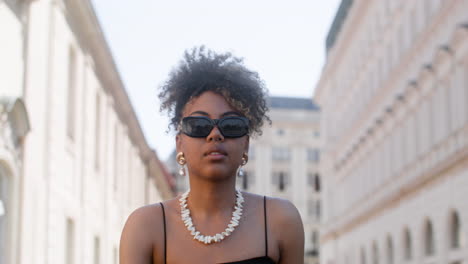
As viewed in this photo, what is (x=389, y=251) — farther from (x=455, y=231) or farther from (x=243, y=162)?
(x=243, y=162)

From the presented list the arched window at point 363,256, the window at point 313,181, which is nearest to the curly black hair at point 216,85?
the arched window at point 363,256

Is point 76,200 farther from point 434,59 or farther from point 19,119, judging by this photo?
point 434,59

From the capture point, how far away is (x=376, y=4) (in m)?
46.9

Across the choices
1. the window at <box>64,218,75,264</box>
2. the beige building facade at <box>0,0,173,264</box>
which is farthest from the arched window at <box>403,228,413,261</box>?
the window at <box>64,218,75,264</box>

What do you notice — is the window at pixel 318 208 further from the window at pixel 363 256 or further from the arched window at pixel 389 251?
the arched window at pixel 389 251

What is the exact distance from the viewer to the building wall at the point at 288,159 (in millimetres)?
100375

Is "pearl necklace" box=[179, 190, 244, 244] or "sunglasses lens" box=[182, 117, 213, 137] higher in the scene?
"sunglasses lens" box=[182, 117, 213, 137]

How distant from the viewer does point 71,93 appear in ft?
71.1

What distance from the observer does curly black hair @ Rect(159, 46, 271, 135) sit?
3254 mm

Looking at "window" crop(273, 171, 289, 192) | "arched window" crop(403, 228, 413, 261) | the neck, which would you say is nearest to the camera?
the neck

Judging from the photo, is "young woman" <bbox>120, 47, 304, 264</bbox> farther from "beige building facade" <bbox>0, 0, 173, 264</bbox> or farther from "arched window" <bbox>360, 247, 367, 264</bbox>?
"arched window" <bbox>360, 247, 367, 264</bbox>

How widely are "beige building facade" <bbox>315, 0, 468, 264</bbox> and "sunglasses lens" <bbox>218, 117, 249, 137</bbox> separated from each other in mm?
25726

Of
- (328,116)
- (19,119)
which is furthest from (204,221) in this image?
(328,116)

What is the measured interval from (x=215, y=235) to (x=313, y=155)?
99.7 m
